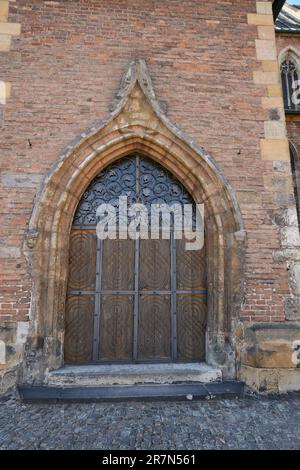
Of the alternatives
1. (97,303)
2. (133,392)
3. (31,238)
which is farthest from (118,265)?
(133,392)

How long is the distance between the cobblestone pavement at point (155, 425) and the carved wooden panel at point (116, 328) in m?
0.70

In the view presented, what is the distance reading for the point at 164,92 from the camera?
4.19m

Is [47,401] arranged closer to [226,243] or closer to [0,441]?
[0,441]

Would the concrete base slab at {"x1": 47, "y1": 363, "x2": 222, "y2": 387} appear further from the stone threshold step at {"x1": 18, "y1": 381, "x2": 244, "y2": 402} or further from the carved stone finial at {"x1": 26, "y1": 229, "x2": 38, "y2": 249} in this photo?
the carved stone finial at {"x1": 26, "y1": 229, "x2": 38, "y2": 249}

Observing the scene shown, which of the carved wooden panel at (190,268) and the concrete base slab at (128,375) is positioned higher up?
the carved wooden panel at (190,268)

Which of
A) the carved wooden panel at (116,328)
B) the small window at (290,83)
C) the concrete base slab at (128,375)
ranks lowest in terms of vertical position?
the concrete base slab at (128,375)

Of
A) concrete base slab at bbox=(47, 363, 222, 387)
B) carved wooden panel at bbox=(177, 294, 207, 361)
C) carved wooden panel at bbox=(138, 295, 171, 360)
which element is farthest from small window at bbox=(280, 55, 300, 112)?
concrete base slab at bbox=(47, 363, 222, 387)

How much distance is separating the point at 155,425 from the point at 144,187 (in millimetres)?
2971

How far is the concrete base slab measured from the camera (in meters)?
3.44

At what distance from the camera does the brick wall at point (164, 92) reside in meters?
3.76

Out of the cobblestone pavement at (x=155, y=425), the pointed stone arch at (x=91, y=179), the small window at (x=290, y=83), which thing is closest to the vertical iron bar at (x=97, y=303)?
the pointed stone arch at (x=91, y=179)

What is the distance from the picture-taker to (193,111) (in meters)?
4.16

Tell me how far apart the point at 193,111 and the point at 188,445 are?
13.1 ft

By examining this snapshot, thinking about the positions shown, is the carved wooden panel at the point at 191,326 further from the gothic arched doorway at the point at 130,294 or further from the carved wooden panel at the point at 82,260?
the carved wooden panel at the point at 82,260
